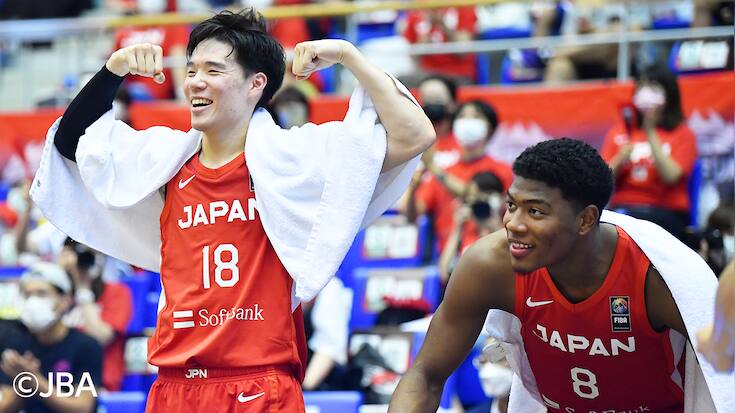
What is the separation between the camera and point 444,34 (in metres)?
10.9

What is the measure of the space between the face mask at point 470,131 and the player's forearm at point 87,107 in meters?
4.39

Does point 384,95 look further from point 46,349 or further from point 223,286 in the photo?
point 46,349

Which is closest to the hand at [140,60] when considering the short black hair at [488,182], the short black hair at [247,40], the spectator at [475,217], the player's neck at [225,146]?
the short black hair at [247,40]

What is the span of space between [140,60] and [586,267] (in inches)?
69.0

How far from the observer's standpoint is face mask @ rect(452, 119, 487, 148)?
8758 mm

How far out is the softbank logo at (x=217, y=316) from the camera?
14.2 feet

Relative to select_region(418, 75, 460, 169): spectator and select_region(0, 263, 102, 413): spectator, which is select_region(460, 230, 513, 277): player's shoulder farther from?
select_region(418, 75, 460, 169): spectator

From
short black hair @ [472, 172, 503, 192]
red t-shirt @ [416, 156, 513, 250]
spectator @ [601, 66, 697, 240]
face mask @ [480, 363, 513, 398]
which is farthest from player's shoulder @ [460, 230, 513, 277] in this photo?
red t-shirt @ [416, 156, 513, 250]

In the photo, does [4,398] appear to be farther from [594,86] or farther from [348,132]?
[594,86]

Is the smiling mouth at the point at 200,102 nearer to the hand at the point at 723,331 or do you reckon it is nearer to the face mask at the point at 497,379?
the hand at the point at 723,331

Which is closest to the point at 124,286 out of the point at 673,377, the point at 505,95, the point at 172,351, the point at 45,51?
the point at 505,95

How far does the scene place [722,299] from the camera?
300 cm

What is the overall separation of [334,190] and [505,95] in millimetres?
5539

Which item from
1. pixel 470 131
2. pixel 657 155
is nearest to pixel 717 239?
pixel 657 155
